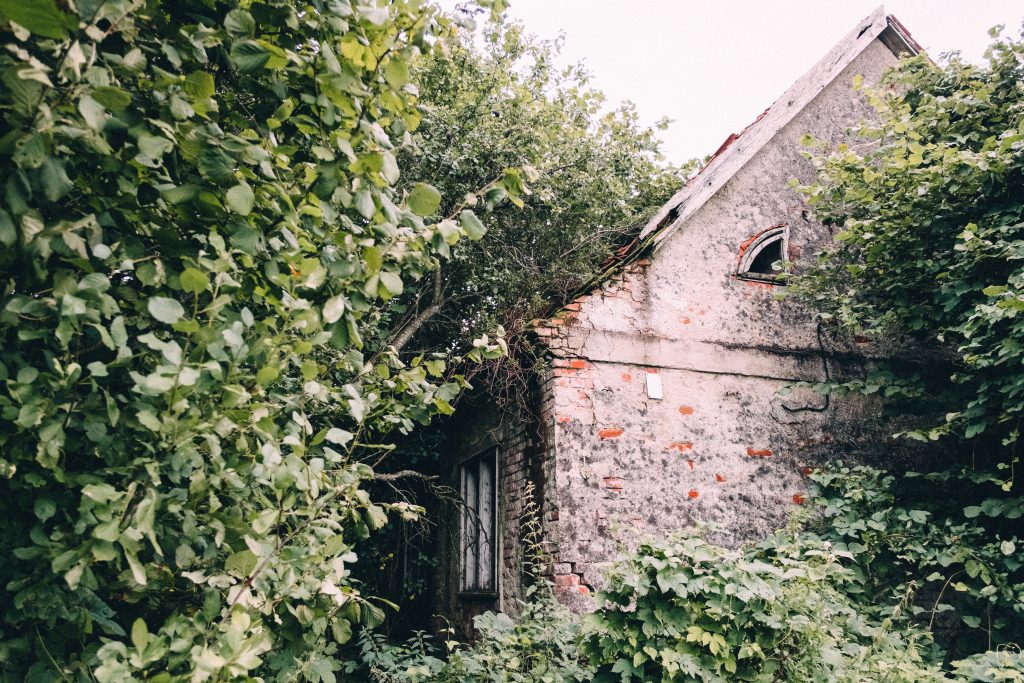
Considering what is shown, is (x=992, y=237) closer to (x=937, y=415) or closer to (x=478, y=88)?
(x=937, y=415)

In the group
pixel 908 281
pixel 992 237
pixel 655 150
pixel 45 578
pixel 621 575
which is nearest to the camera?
pixel 45 578

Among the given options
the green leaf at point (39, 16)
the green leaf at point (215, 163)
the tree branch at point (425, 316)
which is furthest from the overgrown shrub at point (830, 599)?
the tree branch at point (425, 316)

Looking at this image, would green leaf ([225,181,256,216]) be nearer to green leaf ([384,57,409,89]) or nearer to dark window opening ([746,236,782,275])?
green leaf ([384,57,409,89])

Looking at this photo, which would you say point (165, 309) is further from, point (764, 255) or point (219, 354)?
point (764, 255)

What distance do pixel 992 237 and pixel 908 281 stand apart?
677mm

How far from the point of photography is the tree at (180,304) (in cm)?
150

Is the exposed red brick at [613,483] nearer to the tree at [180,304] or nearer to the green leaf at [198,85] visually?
the tree at [180,304]

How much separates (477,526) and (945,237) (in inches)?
196

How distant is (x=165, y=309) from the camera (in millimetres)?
1556

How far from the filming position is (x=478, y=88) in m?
6.94

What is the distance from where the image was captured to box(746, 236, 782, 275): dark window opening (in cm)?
641

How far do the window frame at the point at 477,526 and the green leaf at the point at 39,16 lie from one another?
5251 millimetres

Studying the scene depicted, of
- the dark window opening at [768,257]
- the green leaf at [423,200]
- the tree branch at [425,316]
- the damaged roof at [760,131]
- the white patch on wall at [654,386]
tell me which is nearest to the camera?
the green leaf at [423,200]

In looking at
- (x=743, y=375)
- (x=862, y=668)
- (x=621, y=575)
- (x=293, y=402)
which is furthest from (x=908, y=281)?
(x=293, y=402)
